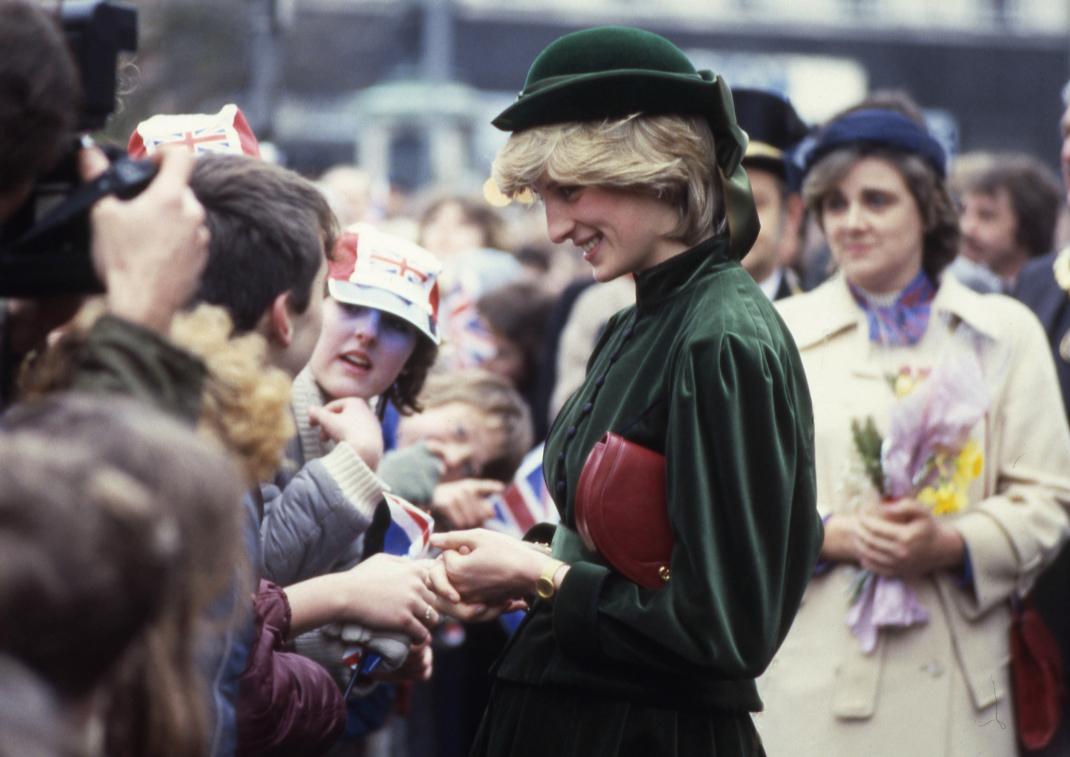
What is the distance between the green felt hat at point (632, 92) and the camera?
126 inches

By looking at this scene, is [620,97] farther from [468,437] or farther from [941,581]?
[468,437]

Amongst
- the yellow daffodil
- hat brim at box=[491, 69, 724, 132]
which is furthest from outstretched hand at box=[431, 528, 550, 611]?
the yellow daffodil

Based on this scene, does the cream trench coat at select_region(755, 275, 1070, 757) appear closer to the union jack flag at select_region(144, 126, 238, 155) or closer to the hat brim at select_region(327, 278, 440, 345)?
the hat brim at select_region(327, 278, 440, 345)

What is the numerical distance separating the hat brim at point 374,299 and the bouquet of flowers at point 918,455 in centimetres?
121

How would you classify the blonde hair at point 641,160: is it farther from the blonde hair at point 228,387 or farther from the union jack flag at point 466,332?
the union jack flag at point 466,332

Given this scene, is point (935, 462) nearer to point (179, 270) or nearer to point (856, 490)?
point (856, 490)

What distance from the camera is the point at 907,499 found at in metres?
4.40

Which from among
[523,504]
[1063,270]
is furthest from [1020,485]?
[523,504]

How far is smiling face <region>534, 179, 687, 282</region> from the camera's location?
128 inches

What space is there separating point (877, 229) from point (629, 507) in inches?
79.3

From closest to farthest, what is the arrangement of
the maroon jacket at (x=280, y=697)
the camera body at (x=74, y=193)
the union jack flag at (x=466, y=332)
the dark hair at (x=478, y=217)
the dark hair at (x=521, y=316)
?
the camera body at (x=74, y=193) → the maroon jacket at (x=280, y=697) → the union jack flag at (x=466, y=332) → the dark hair at (x=521, y=316) → the dark hair at (x=478, y=217)

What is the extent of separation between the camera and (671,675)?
10.1ft

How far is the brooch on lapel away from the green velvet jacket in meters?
2.28

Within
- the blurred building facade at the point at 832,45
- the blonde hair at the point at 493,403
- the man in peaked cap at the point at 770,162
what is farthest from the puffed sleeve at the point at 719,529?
the blurred building facade at the point at 832,45
